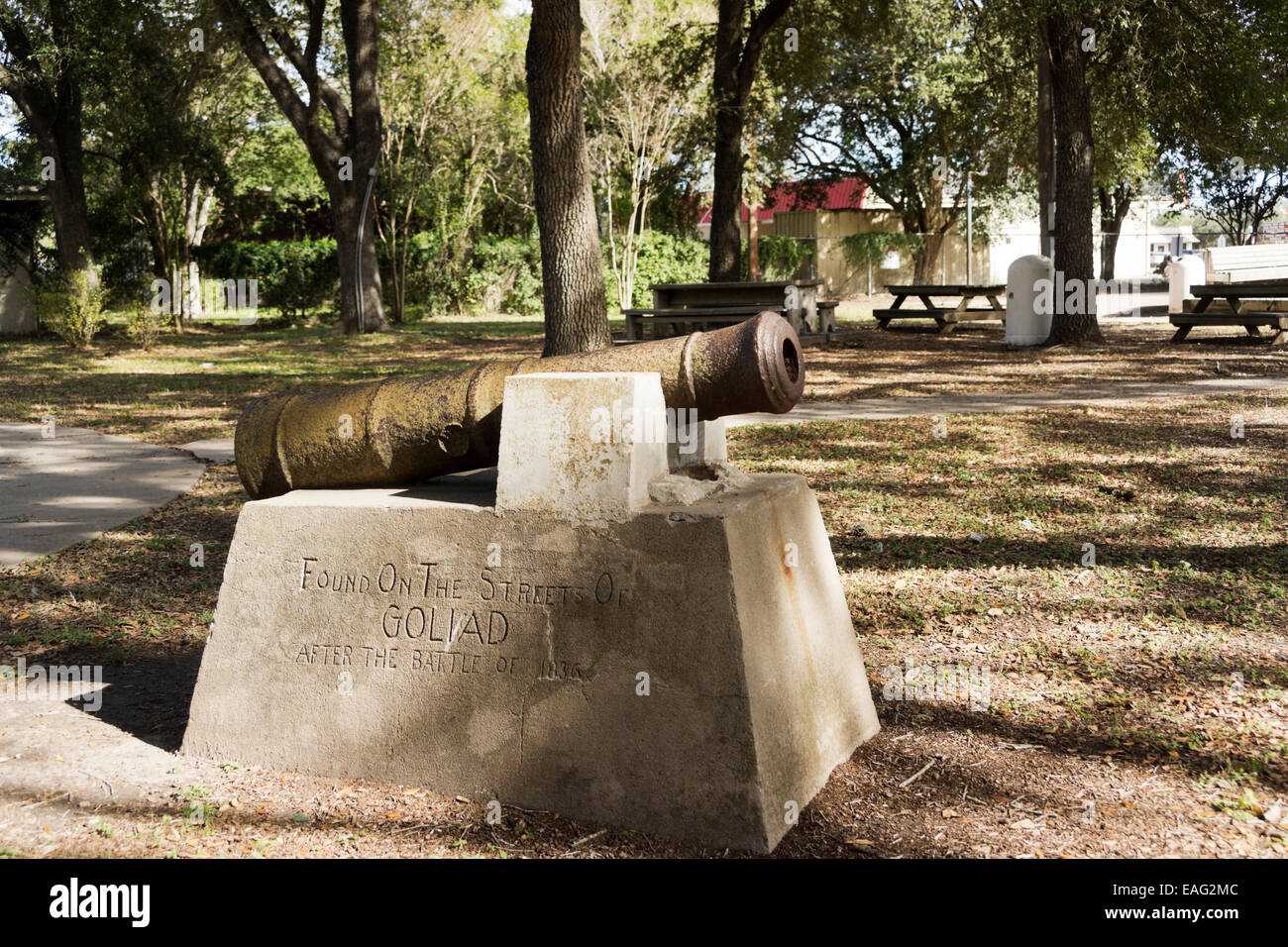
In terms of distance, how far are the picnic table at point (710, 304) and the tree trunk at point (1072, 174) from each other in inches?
149

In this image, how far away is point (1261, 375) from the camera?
1232 centimetres

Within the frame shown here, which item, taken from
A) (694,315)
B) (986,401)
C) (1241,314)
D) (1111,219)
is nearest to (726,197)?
(694,315)

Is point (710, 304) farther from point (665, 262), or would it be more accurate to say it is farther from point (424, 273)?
point (665, 262)

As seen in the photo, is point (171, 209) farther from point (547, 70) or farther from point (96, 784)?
point (96, 784)

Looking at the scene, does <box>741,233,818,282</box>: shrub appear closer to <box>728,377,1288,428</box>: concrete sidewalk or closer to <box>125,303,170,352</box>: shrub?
<box>125,303,170,352</box>: shrub

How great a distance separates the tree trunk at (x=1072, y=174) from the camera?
15.0 meters

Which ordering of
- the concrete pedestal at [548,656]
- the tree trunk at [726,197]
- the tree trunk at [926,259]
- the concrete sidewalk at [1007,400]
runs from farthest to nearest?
the tree trunk at [926,259] → the tree trunk at [726,197] → the concrete sidewalk at [1007,400] → the concrete pedestal at [548,656]

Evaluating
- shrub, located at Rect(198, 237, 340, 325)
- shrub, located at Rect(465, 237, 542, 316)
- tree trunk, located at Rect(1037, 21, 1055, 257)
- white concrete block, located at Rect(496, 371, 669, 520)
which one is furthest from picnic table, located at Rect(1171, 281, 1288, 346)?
shrub, located at Rect(198, 237, 340, 325)

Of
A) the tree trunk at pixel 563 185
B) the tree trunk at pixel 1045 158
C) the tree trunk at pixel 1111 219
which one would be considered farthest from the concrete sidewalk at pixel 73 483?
the tree trunk at pixel 1111 219

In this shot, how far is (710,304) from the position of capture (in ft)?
54.9

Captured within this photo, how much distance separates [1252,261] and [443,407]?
2219cm

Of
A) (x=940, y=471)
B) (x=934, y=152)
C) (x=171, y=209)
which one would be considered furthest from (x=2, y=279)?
(x=934, y=152)

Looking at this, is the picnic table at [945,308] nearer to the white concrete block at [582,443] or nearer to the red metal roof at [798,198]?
the white concrete block at [582,443]

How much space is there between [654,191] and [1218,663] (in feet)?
89.4
